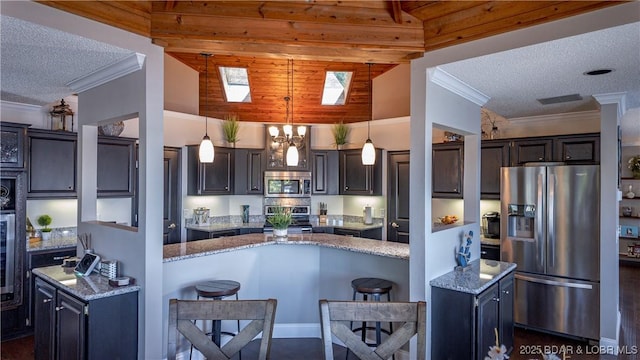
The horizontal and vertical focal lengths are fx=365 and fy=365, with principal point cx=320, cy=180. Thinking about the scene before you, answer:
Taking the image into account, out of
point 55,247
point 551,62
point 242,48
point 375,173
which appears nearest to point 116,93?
point 242,48

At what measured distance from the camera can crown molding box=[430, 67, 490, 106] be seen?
3.13 metres

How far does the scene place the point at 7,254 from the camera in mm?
3926

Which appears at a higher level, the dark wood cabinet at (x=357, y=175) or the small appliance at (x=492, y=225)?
the dark wood cabinet at (x=357, y=175)

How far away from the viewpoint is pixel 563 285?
13.3ft

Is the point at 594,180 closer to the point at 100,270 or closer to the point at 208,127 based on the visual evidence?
the point at 100,270

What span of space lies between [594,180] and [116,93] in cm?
479

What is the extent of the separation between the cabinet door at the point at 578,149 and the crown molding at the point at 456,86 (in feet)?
4.42

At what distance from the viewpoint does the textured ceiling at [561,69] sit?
244 centimetres

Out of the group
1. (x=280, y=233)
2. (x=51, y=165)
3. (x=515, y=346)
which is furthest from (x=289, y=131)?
(x=515, y=346)

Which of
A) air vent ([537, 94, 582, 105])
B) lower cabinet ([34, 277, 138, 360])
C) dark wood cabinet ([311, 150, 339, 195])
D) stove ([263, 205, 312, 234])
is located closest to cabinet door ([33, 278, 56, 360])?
lower cabinet ([34, 277, 138, 360])

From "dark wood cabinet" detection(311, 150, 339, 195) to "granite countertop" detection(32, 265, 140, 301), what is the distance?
4318 mm

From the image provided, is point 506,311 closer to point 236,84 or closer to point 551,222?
point 551,222

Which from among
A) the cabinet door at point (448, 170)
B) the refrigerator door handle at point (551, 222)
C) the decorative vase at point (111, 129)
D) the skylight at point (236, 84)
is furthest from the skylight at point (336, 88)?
the refrigerator door handle at point (551, 222)

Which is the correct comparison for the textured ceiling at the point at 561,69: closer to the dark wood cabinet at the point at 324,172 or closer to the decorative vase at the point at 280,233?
the decorative vase at the point at 280,233
